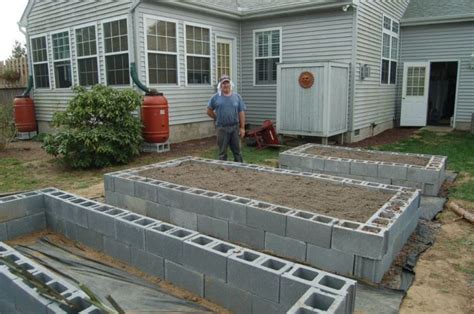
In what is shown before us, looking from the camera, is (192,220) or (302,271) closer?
(302,271)

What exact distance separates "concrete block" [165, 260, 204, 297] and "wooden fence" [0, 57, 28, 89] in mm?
12262

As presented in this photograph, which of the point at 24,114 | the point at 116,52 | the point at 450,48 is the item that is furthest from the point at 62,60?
the point at 450,48

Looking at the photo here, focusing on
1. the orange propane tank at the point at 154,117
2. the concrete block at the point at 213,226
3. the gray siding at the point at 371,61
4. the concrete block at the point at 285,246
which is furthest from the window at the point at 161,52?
the concrete block at the point at 285,246

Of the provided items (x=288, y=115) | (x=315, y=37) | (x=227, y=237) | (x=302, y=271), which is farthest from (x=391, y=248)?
(x=315, y=37)

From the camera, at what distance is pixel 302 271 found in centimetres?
234

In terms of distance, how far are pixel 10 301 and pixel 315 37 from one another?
9.50 m

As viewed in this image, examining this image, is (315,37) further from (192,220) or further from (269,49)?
(192,220)

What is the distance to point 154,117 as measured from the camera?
8211 millimetres

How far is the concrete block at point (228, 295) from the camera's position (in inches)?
95.7

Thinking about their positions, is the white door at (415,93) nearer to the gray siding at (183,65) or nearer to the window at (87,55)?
the gray siding at (183,65)

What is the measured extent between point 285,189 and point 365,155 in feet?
8.62

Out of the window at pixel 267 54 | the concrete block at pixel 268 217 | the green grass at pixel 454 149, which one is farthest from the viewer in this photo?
the window at pixel 267 54

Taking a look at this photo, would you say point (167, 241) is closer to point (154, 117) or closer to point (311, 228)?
point (311, 228)

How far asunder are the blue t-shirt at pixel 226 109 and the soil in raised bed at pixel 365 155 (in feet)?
4.59
